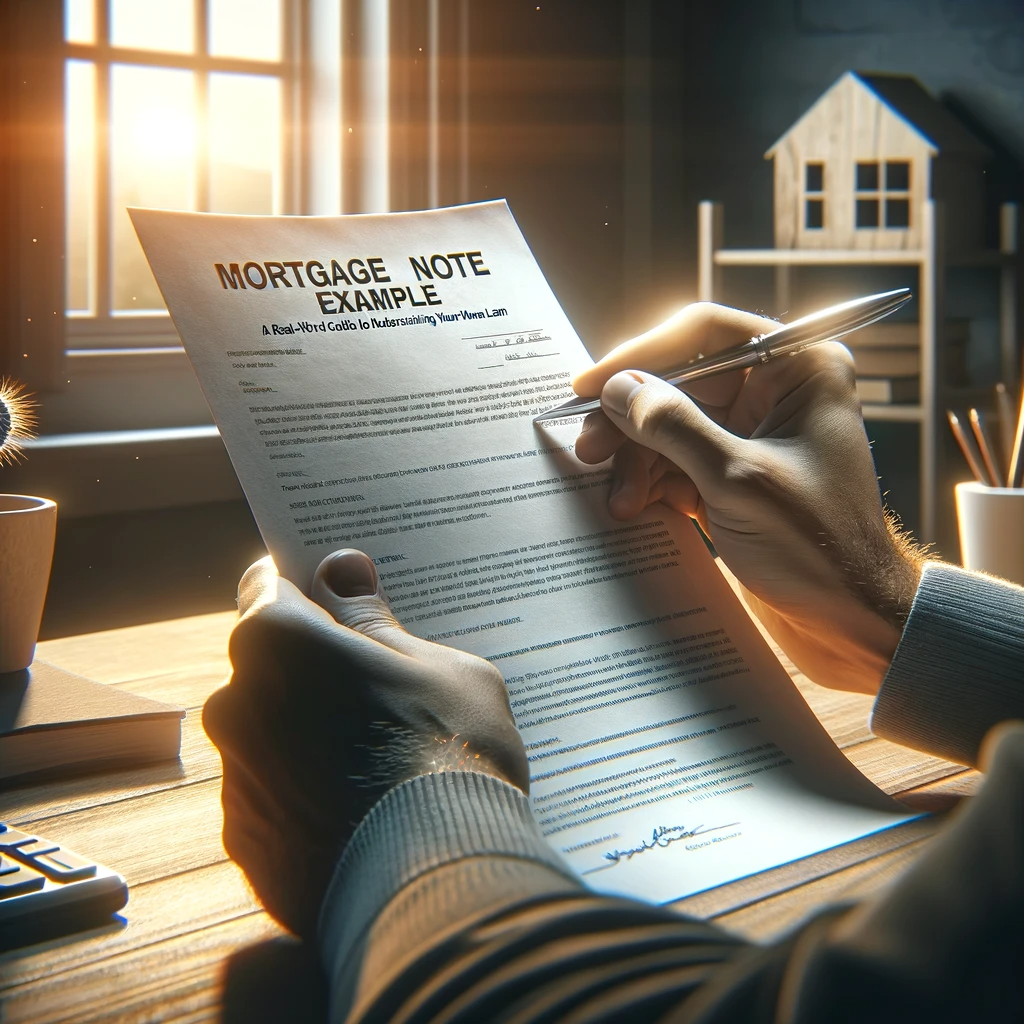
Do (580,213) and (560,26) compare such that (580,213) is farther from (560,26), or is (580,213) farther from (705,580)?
(705,580)

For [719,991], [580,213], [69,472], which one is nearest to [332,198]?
[580,213]

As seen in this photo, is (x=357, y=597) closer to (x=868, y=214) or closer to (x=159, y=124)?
(x=159, y=124)

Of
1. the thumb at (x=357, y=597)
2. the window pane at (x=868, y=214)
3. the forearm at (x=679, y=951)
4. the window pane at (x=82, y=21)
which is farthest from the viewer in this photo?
the window pane at (x=868, y=214)

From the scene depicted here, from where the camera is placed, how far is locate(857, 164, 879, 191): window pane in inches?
85.4

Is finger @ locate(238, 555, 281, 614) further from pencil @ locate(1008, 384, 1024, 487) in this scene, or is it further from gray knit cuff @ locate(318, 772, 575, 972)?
pencil @ locate(1008, 384, 1024, 487)

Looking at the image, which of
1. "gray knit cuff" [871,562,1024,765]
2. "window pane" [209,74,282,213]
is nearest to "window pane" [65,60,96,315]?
"window pane" [209,74,282,213]

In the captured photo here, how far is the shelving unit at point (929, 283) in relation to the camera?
80.3 inches

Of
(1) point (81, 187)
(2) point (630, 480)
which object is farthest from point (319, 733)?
(1) point (81, 187)

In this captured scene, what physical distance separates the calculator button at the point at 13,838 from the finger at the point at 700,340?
0.48 meters

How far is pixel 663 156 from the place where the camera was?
8.62 feet

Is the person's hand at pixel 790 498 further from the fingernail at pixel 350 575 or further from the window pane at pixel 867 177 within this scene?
the window pane at pixel 867 177

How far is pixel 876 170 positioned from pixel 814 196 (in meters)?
0.13

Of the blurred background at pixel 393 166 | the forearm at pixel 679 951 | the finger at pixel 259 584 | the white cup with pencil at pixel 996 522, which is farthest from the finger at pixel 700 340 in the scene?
the blurred background at pixel 393 166

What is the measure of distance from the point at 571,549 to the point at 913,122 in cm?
176
